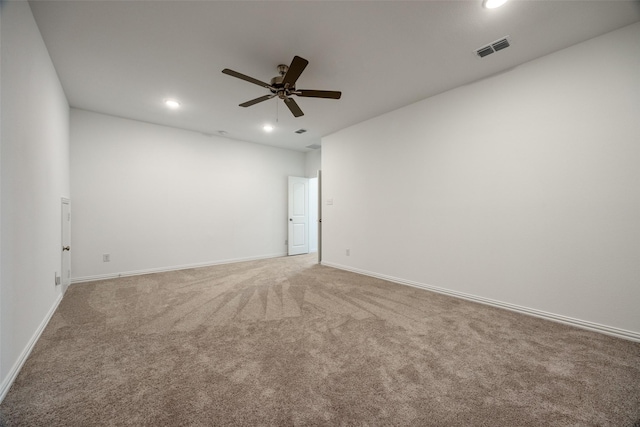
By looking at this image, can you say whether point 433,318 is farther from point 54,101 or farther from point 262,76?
point 54,101

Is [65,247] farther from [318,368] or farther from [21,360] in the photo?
[318,368]

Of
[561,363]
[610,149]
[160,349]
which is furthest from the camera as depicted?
[610,149]

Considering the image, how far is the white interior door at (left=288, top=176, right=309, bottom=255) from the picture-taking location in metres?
6.53

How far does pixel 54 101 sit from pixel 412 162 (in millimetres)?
4810

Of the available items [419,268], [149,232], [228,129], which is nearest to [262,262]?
[149,232]

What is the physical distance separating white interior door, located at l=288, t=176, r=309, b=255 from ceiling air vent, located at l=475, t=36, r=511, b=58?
15.3 feet

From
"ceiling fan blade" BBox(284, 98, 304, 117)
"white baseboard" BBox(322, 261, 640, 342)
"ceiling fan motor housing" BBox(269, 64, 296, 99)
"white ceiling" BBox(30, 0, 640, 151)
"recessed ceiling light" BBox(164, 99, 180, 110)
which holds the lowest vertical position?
"white baseboard" BBox(322, 261, 640, 342)

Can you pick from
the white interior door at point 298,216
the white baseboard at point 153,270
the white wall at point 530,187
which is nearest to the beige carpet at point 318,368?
the white wall at point 530,187

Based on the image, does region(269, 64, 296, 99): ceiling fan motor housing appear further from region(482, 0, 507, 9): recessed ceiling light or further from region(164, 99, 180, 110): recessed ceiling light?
region(164, 99, 180, 110): recessed ceiling light

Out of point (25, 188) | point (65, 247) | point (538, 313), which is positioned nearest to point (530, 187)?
point (538, 313)

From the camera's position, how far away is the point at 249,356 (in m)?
1.99

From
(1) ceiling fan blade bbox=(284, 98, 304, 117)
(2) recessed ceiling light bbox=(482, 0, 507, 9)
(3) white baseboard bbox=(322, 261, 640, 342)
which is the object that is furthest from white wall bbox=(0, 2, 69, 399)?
(3) white baseboard bbox=(322, 261, 640, 342)

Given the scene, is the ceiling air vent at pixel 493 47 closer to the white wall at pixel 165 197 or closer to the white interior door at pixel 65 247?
the white wall at pixel 165 197

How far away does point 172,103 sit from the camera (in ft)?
12.6
